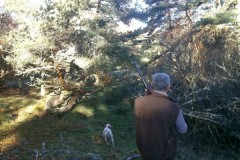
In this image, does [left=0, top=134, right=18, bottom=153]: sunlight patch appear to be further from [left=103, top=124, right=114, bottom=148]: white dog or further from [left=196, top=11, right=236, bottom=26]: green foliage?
[left=196, top=11, right=236, bottom=26]: green foliage

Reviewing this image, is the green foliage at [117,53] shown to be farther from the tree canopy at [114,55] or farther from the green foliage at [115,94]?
the green foliage at [115,94]

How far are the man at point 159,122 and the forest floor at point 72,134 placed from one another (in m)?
3.73

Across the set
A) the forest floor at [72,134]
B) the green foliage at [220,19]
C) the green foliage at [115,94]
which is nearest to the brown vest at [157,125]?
the forest floor at [72,134]

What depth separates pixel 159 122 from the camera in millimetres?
3857

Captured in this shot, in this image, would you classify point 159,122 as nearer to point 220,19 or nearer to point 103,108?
point 220,19

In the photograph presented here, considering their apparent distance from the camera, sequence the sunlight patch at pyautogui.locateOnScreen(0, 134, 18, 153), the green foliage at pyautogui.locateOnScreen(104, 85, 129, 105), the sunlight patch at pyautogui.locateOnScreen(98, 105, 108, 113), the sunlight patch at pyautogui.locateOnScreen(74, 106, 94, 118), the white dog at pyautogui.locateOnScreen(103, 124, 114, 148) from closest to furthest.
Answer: the sunlight patch at pyautogui.locateOnScreen(0, 134, 18, 153)
the white dog at pyautogui.locateOnScreen(103, 124, 114, 148)
the sunlight patch at pyautogui.locateOnScreen(74, 106, 94, 118)
the green foliage at pyautogui.locateOnScreen(104, 85, 129, 105)
the sunlight patch at pyautogui.locateOnScreen(98, 105, 108, 113)

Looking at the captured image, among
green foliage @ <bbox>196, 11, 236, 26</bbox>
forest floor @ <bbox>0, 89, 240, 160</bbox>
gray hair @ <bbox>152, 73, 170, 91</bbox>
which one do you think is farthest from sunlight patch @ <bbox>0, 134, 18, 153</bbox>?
green foliage @ <bbox>196, 11, 236, 26</bbox>

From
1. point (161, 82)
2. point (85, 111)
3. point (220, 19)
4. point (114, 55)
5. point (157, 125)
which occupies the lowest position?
point (85, 111)

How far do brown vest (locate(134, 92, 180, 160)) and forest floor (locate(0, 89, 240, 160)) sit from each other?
3.73 meters

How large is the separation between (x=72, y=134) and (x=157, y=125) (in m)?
9.21

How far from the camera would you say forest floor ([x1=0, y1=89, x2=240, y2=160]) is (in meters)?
9.59

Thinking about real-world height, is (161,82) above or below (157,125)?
above

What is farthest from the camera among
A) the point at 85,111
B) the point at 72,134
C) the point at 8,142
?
the point at 85,111

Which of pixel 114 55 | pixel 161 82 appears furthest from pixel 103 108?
pixel 161 82
